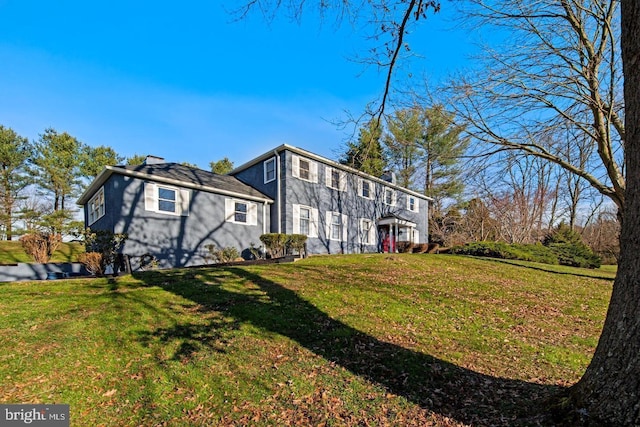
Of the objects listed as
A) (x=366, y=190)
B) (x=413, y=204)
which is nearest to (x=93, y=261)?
(x=366, y=190)

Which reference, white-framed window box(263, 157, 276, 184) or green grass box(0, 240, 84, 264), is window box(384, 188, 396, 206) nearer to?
white-framed window box(263, 157, 276, 184)

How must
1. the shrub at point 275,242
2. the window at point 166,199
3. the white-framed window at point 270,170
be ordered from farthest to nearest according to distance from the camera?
the white-framed window at point 270,170 → the shrub at point 275,242 → the window at point 166,199

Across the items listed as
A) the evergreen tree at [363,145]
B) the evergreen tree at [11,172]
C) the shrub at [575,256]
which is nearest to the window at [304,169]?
the evergreen tree at [363,145]

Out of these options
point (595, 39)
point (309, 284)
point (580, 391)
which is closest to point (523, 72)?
point (595, 39)

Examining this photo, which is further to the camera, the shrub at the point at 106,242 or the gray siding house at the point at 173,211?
the gray siding house at the point at 173,211

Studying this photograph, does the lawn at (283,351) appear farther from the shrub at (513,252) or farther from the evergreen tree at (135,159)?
the evergreen tree at (135,159)

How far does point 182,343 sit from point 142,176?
384 inches

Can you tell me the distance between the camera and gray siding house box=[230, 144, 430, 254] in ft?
52.1

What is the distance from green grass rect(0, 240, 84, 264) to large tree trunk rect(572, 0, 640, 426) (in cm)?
2327

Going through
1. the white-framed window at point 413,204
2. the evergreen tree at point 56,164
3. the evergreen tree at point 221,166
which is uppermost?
the evergreen tree at point 221,166

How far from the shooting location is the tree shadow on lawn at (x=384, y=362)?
10.9 ft

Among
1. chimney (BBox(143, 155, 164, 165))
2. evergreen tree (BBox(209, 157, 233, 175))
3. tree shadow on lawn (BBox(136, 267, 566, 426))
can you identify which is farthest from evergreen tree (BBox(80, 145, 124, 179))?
tree shadow on lawn (BBox(136, 267, 566, 426))

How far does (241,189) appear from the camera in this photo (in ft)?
52.6

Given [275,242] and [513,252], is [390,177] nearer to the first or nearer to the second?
[513,252]
